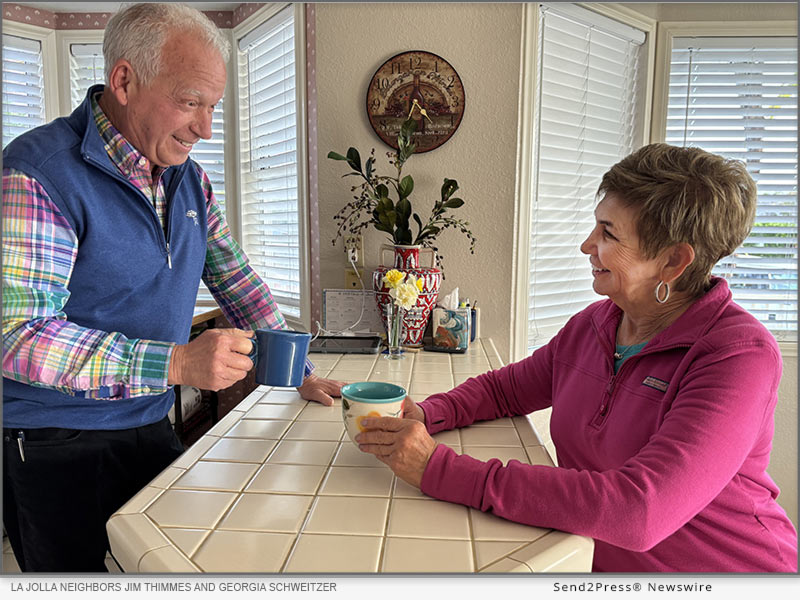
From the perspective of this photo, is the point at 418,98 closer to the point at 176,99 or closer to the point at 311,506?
the point at 176,99

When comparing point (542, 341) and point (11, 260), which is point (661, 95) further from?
point (11, 260)

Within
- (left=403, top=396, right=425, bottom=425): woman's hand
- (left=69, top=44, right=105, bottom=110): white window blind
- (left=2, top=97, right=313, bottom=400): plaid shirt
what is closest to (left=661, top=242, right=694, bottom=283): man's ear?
(left=403, top=396, right=425, bottom=425): woman's hand

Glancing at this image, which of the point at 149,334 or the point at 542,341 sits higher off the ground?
the point at 149,334

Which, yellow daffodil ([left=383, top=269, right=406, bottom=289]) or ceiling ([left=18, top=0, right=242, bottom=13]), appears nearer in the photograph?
yellow daffodil ([left=383, top=269, right=406, bottom=289])

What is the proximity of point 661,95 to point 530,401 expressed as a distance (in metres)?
2.16

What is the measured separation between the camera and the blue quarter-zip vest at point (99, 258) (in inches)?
40.8

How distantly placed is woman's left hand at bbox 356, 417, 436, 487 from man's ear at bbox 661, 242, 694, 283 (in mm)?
543

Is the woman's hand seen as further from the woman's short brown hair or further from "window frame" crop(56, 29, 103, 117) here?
"window frame" crop(56, 29, 103, 117)

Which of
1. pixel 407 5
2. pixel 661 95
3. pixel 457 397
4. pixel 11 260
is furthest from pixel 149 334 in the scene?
pixel 661 95

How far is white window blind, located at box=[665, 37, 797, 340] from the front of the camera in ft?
8.93

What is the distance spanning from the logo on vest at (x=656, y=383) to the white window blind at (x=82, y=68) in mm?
3318

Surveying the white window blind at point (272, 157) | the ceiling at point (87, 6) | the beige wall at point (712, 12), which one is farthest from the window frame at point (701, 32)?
the ceiling at point (87, 6)

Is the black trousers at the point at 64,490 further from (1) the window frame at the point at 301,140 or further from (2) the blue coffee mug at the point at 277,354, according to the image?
(1) the window frame at the point at 301,140

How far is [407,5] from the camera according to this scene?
217 centimetres
